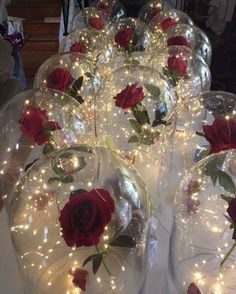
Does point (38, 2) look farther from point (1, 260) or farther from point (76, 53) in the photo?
point (1, 260)

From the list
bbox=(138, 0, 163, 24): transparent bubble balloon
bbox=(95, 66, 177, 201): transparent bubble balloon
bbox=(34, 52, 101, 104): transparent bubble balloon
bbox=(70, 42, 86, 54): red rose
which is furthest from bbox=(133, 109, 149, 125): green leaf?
bbox=(138, 0, 163, 24): transparent bubble balloon

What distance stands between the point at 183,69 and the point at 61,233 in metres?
0.76

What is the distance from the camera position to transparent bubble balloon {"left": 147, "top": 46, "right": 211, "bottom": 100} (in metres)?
1.27

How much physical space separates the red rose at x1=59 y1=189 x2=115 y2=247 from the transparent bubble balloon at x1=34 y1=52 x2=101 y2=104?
1.93 ft

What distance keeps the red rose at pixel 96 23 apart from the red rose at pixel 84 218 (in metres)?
1.27

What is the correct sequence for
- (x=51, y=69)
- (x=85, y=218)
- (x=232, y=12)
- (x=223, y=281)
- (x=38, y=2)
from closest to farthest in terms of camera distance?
(x=85, y=218), (x=223, y=281), (x=51, y=69), (x=232, y=12), (x=38, y=2)

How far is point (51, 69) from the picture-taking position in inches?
50.1

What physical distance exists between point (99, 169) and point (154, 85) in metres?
0.43

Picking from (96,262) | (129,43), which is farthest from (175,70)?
(96,262)

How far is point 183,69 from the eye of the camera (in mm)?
1274

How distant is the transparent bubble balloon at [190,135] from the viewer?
98 centimetres

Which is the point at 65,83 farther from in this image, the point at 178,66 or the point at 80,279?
the point at 80,279

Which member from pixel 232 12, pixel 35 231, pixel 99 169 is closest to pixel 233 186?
pixel 99 169

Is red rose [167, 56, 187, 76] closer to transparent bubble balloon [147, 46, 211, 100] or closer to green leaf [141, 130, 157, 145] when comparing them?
transparent bubble balloon [147, 46, 211, 100]
